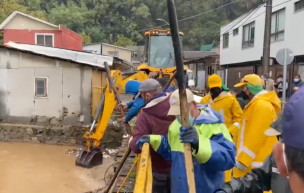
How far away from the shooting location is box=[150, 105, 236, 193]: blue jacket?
2461 millimetres

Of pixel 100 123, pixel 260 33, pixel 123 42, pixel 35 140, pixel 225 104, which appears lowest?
pixel 35 140

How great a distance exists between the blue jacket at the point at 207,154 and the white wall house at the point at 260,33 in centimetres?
1533

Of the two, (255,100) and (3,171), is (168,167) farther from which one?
(3,171)

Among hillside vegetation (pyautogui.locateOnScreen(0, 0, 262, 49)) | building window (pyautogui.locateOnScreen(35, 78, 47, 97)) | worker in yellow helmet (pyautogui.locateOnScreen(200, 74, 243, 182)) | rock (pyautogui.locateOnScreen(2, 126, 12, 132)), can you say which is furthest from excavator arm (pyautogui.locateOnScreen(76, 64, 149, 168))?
hillside vegetation (pyautogui.locateOnScreen(0, 0, 262, 49))

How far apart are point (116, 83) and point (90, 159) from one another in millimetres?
2092

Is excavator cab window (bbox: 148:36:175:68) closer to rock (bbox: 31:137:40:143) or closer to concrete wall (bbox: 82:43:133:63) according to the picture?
rock (bbox: 31:137:40:143)

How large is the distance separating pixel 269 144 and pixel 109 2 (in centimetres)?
4875

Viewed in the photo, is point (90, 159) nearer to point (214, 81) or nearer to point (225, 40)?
point (214, 81)

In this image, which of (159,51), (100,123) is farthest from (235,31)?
(100,123)

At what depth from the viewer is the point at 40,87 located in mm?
12297

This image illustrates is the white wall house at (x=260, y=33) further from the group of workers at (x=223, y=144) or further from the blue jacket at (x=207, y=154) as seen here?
the blue jacket at (x=207, y=154)

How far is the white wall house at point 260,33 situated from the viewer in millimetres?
17078

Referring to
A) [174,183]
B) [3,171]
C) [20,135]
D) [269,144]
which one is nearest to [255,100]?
[269,144]

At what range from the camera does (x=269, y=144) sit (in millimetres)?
3832
